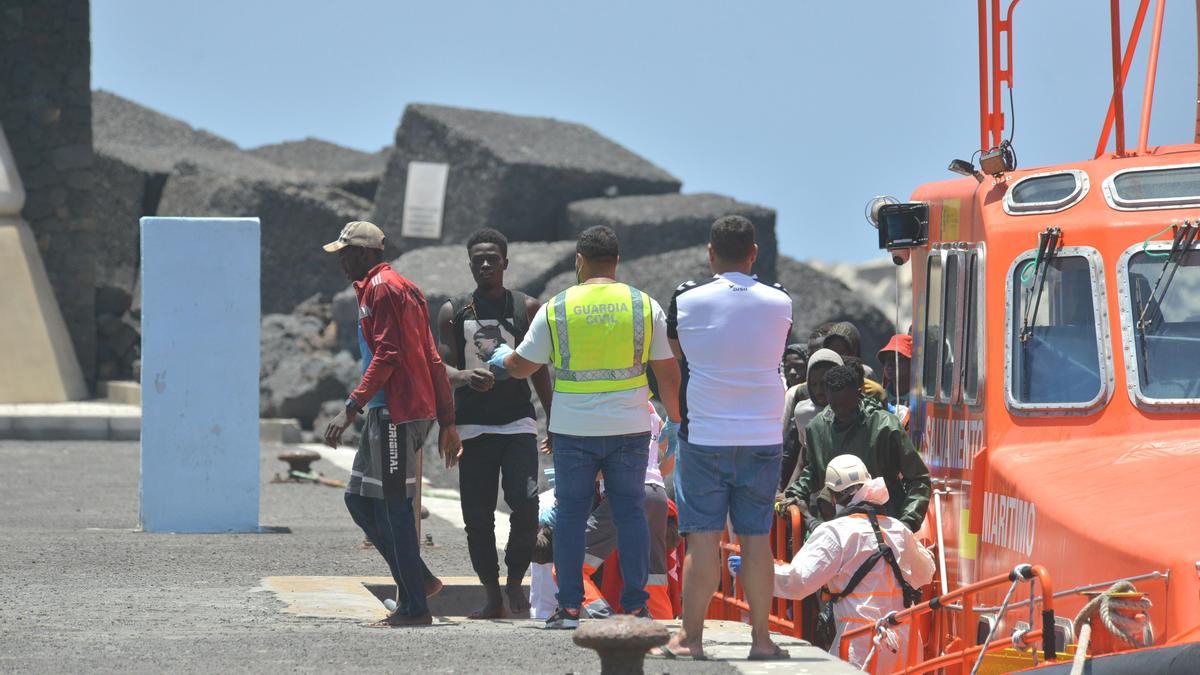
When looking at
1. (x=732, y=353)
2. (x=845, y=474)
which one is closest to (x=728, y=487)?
(x=732, y=353)

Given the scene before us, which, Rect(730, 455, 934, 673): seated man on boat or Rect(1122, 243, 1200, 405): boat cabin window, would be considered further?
Rect(730, 455, 934, 673): seated man on boat

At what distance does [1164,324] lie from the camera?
26.0ft

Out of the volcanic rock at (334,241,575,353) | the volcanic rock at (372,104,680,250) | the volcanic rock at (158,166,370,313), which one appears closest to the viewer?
the volcanic rock at (334,241,575,353)

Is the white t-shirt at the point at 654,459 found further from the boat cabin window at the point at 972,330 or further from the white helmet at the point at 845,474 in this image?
the boat cabin window at the point at 972,330

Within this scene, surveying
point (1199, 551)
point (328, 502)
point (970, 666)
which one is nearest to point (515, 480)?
point (970, 666)

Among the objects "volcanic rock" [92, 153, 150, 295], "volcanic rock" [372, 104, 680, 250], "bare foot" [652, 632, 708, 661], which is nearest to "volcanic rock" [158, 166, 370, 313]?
"volcanic rock" [92, 153, 150, 295]

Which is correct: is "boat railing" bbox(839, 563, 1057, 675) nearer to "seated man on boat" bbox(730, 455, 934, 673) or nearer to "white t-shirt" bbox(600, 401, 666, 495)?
"seated man on boat" bbox(730, 455, 934, 673)

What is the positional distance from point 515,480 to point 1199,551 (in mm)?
3554

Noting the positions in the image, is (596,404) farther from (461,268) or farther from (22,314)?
(22,314)

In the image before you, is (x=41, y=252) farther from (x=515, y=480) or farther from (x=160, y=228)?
(x=515, y=480)

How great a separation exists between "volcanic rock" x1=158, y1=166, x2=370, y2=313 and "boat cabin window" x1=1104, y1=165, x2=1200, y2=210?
18085mm

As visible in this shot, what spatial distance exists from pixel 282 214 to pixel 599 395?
1843 cm

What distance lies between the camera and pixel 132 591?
909 cm

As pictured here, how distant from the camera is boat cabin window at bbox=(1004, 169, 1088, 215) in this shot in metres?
8.35
